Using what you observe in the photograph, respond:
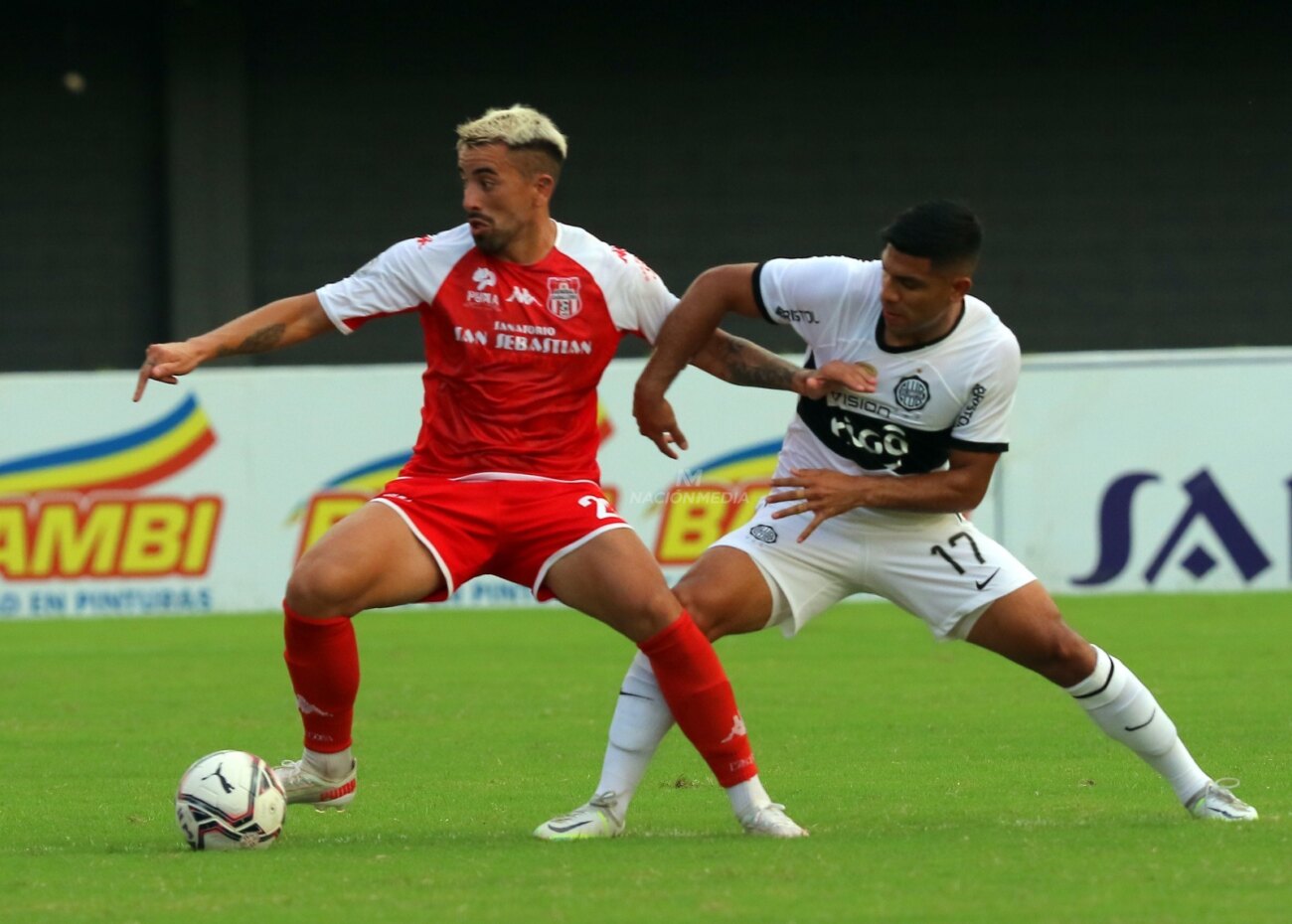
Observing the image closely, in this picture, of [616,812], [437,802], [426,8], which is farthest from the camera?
[426,8]

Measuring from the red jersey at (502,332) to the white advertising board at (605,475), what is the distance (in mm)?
7911

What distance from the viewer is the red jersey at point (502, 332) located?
20.6 ft

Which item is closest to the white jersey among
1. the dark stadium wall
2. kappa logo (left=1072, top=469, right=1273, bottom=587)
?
kappa logo (left=1072, top=469, right=1273, bottom=587)

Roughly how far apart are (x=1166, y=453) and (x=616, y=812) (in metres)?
9.34

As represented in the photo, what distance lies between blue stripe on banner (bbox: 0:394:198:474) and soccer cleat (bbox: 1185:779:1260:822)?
31.2 ft

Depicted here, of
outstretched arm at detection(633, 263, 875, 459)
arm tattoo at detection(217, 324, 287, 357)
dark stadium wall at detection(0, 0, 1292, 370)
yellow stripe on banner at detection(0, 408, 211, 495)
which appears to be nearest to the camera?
arm tattoo at detection(217, 324, 287, 357)

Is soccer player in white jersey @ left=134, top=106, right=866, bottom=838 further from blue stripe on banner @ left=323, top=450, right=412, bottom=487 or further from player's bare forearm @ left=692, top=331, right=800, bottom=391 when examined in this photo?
blue stripe on banner @ left=323, top=450, right=412, bottom=487

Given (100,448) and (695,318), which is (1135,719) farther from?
(100,448)

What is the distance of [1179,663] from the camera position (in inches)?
437

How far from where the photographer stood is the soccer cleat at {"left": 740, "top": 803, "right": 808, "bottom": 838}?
598 centimetres

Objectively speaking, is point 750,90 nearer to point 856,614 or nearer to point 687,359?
point 856,614

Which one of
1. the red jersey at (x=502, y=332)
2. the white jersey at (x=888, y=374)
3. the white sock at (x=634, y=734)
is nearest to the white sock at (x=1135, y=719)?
the white jersey at (x=888, y=374)

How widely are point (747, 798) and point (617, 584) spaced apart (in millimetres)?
691

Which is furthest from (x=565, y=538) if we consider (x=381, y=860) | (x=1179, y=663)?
(x=1179, y=663)
